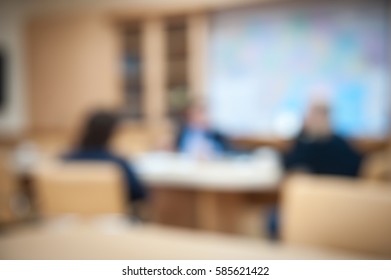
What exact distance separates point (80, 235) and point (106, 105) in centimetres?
375

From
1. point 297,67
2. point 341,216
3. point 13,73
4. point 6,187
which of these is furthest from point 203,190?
point 13,73

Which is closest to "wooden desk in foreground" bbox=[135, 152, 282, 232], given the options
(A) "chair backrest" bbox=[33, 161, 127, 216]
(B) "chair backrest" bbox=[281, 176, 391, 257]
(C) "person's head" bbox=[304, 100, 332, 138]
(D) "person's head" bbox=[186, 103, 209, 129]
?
(C) "person's head" bbox=[304, 100, 332, 138]

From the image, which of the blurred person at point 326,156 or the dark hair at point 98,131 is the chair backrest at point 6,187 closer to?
the dark hair at point 98,131

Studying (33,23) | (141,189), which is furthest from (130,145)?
(33,23)

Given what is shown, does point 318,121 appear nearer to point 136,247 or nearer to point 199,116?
point 199,116

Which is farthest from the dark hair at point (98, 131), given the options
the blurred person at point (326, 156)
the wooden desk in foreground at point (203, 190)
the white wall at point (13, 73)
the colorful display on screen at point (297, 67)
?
the white wall at point (13, 73)

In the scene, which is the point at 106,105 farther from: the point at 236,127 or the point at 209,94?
the point at 236,127

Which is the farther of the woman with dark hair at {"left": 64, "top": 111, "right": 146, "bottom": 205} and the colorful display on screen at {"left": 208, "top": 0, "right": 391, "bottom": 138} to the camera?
the colorful display on screen at {"left": 208, "top": 0, "right": 391, "bottom": 138}

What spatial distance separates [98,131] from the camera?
7.10ft

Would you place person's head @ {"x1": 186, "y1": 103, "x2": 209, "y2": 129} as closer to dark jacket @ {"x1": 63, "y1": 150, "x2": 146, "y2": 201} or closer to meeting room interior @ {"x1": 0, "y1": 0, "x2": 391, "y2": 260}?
meeting room interior @ {"x1": 0, "y1": 0, "x2": 391, "y2": 260}

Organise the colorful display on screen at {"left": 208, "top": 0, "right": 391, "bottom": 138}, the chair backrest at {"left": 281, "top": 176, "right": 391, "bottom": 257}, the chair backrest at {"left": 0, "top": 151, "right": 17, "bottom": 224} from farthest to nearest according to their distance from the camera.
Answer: the colorful display on screen at {"left": 208, "top": 0, "right": 391, "bottom": 138} < the chair backrest at {"left": 0, "top": 151, "right": 17, "bottom": 224} < the chair backrest at {"left": 281, "top": 176, "right": 391, "bottom": 257}

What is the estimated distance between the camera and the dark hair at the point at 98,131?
2.16 m

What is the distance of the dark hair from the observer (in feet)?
7.09

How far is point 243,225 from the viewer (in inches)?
104
